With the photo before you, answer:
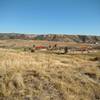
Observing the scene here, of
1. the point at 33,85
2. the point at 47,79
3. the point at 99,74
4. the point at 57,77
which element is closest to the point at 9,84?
the point at 33,85

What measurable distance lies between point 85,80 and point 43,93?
2729 mm

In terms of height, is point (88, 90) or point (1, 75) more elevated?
point (1, 75)

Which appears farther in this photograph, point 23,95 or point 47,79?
point 47,79

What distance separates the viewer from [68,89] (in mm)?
9141

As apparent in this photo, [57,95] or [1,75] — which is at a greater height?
[1,75]

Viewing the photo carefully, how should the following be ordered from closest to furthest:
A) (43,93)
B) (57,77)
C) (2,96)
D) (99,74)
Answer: (2,96) → (43,93) → (57,77) → (99,74)

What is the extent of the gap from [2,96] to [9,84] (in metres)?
0.77

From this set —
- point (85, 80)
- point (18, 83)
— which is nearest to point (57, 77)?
point (85, 80)

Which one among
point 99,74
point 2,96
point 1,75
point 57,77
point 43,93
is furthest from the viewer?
point 99,74

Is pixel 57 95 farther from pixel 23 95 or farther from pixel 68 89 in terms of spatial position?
pixel 23 95

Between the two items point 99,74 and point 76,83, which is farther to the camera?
point 99,74

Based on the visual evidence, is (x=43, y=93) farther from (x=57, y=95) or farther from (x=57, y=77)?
(x=57, y=77)

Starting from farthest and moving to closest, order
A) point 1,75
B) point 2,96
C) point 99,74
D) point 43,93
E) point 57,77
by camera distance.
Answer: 1. point 99,74
2. point 57,77
3. point 1,75
4. point 43,93
5. point 2,96

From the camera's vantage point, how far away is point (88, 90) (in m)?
9.52
